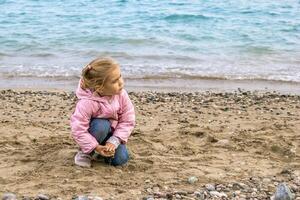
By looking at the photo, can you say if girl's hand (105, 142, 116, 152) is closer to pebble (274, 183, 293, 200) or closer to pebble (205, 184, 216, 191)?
pebble (205, 184, 216, 191)

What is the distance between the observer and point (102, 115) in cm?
506

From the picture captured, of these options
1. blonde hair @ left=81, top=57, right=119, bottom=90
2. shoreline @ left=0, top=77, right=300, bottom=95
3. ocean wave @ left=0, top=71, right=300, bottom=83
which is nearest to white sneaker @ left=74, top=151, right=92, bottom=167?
blonde hair @ left=81, top=57, right=119, bottom=90

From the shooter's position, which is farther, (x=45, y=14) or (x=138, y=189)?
(x=45, y=14)

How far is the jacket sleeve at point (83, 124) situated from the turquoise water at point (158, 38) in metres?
5.70

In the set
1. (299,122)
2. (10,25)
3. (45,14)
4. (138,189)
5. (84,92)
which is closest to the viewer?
(138,189)

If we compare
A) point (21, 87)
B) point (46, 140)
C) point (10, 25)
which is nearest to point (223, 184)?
point (46, 140)

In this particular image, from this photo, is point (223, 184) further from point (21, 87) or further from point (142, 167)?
point (21, 87)

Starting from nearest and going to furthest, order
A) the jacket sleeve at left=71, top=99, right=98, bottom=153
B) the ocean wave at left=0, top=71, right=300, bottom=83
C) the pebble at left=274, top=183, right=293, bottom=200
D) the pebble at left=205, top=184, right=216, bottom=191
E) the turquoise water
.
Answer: the pebble at left=274, top=183, right=293, bottom=200 < the pebble at left=205, top=184, right=216, bottom=191 < the jacket sleeve at left=71, top=99, right=98, bottom=153 < the ocean wave at left=0, top=71, right=300, bottom=83 < the turquoise water

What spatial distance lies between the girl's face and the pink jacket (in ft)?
0.40

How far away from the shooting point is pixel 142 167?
5.13 meters

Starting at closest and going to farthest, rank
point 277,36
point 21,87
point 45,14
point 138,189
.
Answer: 1. point 138,189
2. point 21,87
3. point 277,36
4. point 45,14

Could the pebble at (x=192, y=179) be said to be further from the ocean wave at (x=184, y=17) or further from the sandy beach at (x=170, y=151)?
the ocean wave at (x=184, y=17)

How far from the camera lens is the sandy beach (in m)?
4.60

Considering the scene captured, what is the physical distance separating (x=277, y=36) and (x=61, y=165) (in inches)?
403
